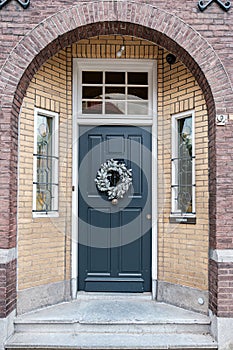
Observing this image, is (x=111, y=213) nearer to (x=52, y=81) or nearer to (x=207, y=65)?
(x=52, y=81)

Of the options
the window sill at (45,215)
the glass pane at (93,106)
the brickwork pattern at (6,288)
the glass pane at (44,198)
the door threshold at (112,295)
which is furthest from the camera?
the glass pane at (93,106)

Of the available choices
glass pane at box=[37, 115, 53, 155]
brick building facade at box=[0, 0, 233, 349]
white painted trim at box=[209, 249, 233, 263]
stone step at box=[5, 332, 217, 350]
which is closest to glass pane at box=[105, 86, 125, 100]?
brick building facade at box=[0, 0, 233, 349]

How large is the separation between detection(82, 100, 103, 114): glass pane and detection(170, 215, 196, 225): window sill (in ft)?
5.71

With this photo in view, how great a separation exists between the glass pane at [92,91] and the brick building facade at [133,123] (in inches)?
7.8

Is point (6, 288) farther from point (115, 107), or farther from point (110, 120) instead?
point (115, 107)

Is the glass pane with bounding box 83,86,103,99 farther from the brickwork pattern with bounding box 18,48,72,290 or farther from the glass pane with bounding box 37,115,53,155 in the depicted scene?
the glass pane with bounding box 37,115,53,155

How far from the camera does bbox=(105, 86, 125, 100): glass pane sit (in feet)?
16.1

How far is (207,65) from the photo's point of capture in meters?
3.79

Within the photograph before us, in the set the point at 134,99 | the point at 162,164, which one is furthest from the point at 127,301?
the point at 134,99

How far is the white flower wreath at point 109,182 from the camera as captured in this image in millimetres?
4754

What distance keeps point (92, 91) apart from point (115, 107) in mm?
389

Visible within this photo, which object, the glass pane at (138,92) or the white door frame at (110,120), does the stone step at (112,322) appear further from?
the glass pane at (138,92)

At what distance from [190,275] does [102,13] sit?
320 cm

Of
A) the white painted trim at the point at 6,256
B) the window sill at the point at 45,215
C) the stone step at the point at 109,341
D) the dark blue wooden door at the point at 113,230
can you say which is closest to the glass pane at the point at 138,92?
the dark blue wooden door at the point at 113,230
